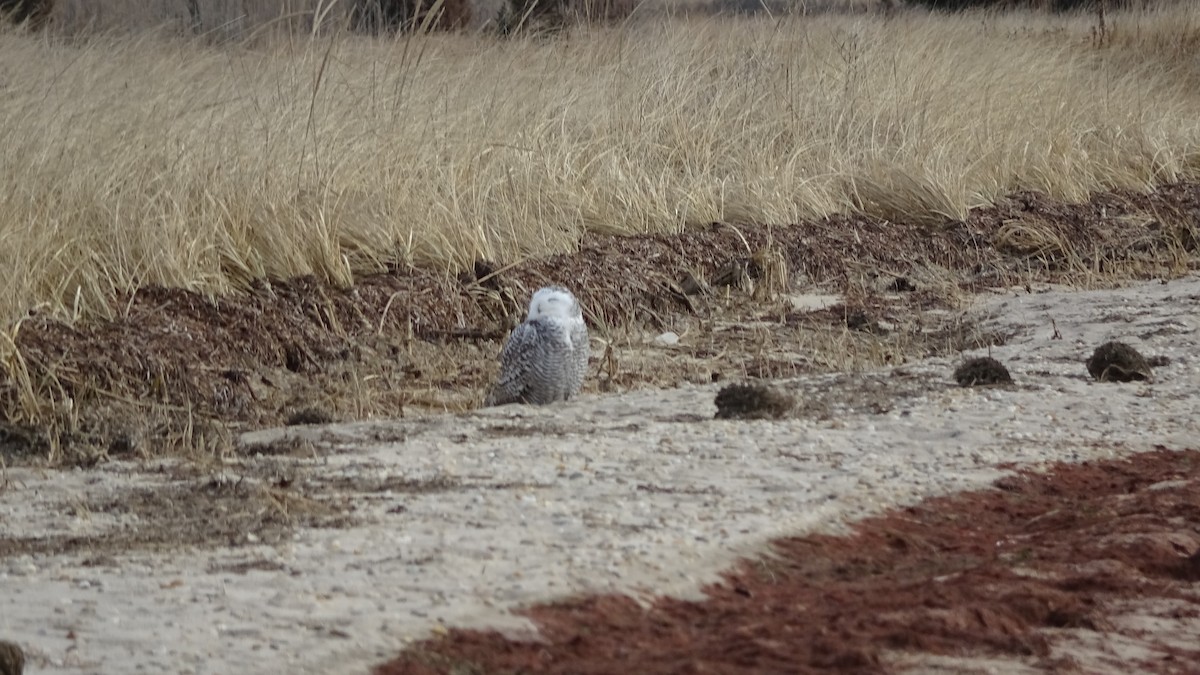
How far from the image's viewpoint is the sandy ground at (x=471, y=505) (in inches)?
118

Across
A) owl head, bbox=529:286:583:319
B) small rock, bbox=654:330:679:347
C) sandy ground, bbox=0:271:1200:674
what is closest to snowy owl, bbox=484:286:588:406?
owl head, bbox=529:286:583:319

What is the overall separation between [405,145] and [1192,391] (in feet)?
12.3

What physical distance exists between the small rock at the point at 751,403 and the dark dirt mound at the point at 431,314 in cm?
105

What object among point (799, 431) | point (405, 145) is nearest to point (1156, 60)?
point (405, 145)

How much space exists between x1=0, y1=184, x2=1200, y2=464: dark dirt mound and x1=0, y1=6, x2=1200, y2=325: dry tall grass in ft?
0.61

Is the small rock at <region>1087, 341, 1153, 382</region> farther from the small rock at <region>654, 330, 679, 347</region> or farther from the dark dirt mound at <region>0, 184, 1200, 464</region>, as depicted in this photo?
the small rock at <region>654, 330, 679, 347</region>

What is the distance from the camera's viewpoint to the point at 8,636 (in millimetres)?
2906

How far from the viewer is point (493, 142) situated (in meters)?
8.01

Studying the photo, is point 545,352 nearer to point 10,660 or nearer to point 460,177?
point 10,660

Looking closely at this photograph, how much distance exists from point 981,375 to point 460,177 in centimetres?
298

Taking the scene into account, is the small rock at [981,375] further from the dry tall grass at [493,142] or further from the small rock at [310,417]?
the dry tall grass at [493,142]

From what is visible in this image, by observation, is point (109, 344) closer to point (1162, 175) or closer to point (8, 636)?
point (8, 636)

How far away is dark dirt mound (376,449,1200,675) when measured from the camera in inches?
111

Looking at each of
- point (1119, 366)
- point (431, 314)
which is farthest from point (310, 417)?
point (1119, 366)
